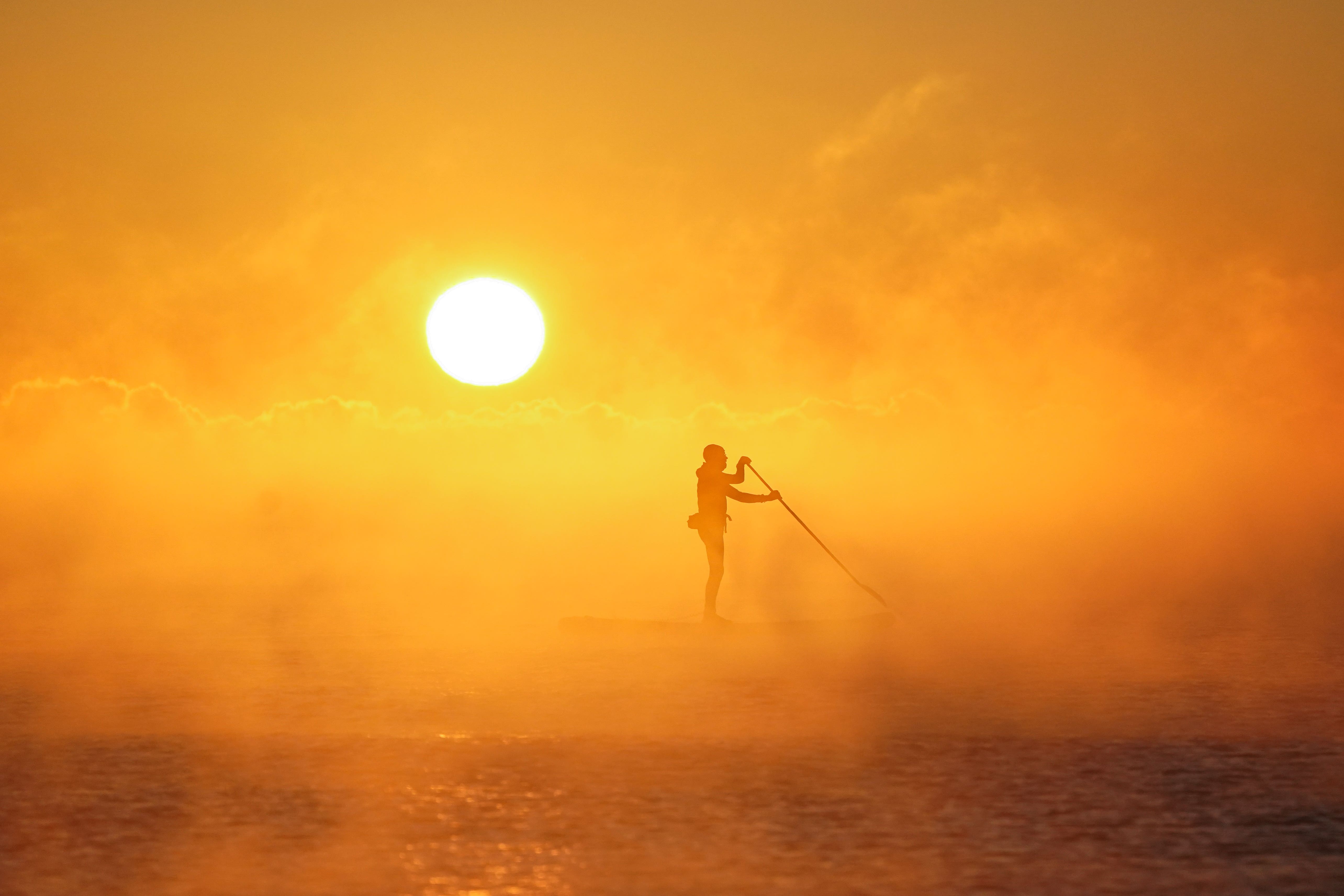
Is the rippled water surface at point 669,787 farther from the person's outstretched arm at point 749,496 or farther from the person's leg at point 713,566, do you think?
the person's outstretched arm at point 749,496

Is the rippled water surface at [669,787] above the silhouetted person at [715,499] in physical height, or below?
below

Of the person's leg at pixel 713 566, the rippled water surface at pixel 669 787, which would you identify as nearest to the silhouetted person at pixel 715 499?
the person's leg at pixel 713 566

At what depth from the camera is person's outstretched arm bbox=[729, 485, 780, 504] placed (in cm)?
2206

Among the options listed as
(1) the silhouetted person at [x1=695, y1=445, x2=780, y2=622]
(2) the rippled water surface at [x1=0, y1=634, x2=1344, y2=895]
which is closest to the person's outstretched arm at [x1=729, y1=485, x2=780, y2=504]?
(1) the silhouetted person at [x1=695, y1=445, x2=780, y2=622]

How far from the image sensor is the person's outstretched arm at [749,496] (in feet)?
72.4

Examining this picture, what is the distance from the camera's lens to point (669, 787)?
1122 cm

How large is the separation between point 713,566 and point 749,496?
1058mm

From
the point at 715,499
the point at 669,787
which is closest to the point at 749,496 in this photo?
the point at 715,499

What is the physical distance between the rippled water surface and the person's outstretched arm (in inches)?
209

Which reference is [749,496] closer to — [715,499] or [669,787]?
[715,499]

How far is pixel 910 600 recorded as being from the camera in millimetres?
27516

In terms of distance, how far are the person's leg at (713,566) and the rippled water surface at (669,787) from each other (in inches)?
193

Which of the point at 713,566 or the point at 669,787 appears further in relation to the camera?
the point at 713,566

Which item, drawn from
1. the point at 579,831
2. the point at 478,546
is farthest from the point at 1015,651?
the point at 478,546
